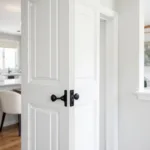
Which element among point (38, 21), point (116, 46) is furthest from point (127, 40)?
point (38, 21)

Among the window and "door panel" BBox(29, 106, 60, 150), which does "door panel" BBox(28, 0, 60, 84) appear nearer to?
"door panel" BBox(29, 106, 60, 150)

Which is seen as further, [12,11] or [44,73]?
[12,11]

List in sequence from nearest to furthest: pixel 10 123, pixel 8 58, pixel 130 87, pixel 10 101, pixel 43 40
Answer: pixel 43 40
pixel 130 87
pixel 10 101
pixel 10 123
pixel 8 58

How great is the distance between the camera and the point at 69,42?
67.2 inches

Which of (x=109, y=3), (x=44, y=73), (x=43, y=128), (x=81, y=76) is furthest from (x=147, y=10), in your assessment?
(x=43, y=128)

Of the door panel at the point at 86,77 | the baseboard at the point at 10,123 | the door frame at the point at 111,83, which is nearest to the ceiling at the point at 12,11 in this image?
the door frame at the point at 111,83

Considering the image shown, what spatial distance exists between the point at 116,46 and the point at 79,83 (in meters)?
0.90

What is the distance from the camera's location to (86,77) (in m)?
1.99

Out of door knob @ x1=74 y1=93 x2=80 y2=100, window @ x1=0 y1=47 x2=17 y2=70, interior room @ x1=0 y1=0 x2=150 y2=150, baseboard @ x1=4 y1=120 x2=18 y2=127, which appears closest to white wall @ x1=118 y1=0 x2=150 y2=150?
interior room @ x1=0 y1=0 x2=150 y2=150

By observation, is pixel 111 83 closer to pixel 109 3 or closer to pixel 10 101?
pixel 109 3

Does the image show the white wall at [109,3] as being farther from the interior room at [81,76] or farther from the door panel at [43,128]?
the door panel at [43,128]

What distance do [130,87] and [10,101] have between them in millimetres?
2113

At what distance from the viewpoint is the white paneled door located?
5.66ft

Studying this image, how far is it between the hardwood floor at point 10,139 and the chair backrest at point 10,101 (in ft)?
1.40
